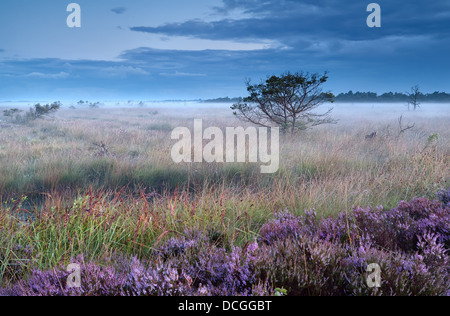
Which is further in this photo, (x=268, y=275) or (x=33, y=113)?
(x=33, y=113)

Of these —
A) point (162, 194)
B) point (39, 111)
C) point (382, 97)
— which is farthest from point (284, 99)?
point (382, 97)

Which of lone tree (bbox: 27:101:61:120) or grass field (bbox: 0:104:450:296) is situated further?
lone tree (bbox: 27:101:61:120)

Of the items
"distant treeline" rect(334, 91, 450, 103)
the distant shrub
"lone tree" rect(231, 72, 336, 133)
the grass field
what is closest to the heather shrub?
the grass field

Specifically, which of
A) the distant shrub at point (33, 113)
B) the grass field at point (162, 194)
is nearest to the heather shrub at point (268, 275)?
the grass field at point (162, 194)

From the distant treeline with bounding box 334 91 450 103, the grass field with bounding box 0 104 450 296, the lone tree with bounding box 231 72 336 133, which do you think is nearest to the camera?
the grass field with bounding box 0 104 450 296

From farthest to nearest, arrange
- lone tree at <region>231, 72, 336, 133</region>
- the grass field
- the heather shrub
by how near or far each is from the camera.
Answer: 1. lone tree at <region>231, 72, 336, 133</region>
2. the grass field
3. the heather shrub

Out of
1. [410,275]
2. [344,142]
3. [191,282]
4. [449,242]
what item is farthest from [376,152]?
[191,282]

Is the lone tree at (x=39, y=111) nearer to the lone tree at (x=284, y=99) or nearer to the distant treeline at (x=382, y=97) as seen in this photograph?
the lone tree at (x=284, y=99)

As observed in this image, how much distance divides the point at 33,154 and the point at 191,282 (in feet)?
33.2

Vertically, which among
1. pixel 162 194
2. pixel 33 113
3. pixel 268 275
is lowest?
pixel 162 194

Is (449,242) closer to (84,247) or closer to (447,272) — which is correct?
(447,272)

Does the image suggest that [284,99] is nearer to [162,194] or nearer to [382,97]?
[162,194]

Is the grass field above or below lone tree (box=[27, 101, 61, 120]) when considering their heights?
below

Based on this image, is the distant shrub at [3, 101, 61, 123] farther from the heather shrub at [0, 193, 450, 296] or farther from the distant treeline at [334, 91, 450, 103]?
the distant treeline at [334, 91, 450, 103]
